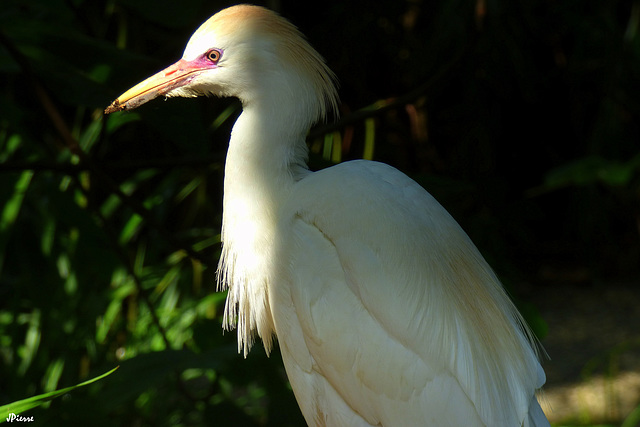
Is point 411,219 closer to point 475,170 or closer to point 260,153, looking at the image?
point 260,153

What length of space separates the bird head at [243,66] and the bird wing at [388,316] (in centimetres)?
21

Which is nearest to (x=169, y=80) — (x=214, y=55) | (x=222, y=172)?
(x=214, y=55)

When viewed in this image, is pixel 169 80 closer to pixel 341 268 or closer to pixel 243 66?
pixel 243 66

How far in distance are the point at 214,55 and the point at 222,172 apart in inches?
83.7

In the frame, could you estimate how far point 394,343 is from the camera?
134 centimetres

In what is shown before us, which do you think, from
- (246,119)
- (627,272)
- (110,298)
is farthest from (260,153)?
(627,272)

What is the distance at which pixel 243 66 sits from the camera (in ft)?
4.72

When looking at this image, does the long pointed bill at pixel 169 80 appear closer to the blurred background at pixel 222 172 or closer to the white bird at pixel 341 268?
the white bird at pixel 341 268

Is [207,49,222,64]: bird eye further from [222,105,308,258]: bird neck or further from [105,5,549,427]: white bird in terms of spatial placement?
[222,105,308,258]: bird neck

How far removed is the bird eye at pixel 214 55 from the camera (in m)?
1.44

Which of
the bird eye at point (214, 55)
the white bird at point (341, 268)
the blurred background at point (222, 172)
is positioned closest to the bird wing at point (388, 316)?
the white bird at point (341, 268)

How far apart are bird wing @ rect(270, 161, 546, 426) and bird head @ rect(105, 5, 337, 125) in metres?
0.21

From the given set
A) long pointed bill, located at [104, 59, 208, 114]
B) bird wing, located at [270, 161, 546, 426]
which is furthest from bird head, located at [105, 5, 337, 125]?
bird wing, located at [270, 161, 546, 426]

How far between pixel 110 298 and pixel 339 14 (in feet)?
6.61
